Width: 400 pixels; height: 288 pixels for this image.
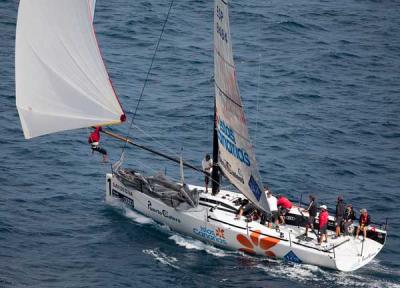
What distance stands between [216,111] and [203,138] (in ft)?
40.0

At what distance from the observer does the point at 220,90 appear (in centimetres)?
4156

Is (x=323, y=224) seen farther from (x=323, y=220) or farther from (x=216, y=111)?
(x=216, y=111)

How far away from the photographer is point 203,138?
54.7m

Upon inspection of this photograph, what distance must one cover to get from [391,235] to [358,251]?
4.08m

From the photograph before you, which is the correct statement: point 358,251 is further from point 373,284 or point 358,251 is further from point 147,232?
point 147,232

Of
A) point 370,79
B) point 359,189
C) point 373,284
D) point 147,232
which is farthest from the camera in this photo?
point 370,79

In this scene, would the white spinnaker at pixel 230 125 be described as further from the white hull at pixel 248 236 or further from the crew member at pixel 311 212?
A: the crew member at pixel 311 212

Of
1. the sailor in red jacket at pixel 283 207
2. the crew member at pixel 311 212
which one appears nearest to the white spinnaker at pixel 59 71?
the sailor in red jacket at pixel 283 207

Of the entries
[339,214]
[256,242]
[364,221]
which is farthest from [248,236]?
[364,221]

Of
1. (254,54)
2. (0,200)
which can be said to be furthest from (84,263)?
(254,54)

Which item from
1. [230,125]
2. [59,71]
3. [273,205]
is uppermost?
[59,71]

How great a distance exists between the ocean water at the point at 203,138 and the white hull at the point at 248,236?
54 centimetres

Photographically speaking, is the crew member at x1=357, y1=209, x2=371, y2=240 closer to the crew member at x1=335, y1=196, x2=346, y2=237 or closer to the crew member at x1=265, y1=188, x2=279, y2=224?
the crew member at x1=335, y1=196, x2=346, y2=237

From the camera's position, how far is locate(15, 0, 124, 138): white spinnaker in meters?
40.3
